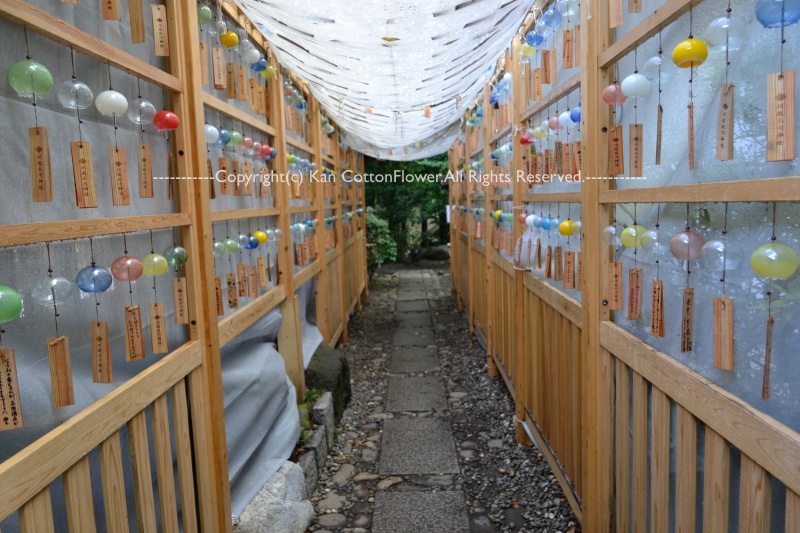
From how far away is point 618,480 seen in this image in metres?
2.06

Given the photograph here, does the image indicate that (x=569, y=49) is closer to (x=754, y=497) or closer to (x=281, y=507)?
(x=754, y=497)

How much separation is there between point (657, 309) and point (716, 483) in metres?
0.47

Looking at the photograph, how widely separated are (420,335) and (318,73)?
3886mm

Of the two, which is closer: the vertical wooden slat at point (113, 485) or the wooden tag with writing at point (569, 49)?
the vertical wooden slat at point (113, 485)

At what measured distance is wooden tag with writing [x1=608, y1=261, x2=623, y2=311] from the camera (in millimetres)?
1967

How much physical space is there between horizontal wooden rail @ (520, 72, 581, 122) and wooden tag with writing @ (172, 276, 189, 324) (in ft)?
5.44

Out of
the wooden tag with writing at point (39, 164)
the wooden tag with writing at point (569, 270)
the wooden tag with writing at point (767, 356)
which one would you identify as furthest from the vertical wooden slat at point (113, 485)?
the wooden tag with writing at point (569, 270)

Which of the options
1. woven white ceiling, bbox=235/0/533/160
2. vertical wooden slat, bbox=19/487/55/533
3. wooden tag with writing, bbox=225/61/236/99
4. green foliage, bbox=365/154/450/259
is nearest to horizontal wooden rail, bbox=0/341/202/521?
vertical wooden slat, bbox=19/487/55/533

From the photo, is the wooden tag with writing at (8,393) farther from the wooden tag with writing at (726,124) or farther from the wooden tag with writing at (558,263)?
the wooden tag with writing at (558,263)

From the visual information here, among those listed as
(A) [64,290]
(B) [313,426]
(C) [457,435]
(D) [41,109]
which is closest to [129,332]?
(A) [64,290]

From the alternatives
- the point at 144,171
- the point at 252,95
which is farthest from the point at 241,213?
the point at 144,171

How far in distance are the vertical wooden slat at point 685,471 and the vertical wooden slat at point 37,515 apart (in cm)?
150

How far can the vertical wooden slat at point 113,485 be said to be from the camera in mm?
1484

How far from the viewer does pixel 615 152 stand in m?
1.92
